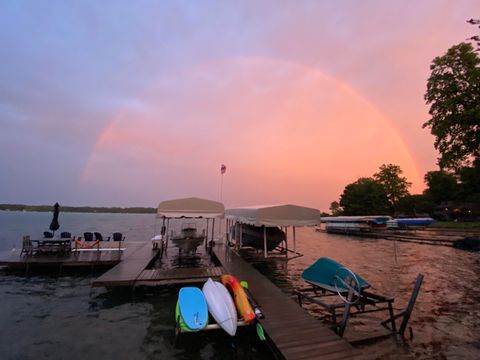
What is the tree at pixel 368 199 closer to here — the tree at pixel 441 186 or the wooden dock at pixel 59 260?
the tree at pixel 441 186

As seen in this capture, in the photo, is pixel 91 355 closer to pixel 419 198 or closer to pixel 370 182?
pixel 370 182

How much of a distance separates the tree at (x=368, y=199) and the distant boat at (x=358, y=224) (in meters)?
23.9

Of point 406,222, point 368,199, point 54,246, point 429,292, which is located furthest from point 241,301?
point 368,199

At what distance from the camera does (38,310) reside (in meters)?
8.63

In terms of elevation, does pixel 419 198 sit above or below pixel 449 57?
below

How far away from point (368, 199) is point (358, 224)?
2932 cm

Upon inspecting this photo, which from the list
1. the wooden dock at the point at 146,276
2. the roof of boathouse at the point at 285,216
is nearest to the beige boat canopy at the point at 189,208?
the roof of boathouse at the point at 285,216

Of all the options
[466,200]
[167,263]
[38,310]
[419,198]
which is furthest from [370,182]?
[38,310]

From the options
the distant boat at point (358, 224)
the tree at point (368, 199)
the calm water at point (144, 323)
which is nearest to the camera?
the calm water at point (144, 323)

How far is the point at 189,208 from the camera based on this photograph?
43.2ft

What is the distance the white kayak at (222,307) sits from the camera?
598cm

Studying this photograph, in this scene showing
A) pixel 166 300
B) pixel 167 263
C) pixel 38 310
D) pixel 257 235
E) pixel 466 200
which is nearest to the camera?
pixel 38 310

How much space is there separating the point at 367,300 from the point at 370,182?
71446mm

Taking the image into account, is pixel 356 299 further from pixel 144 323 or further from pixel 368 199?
pixel 368 199
